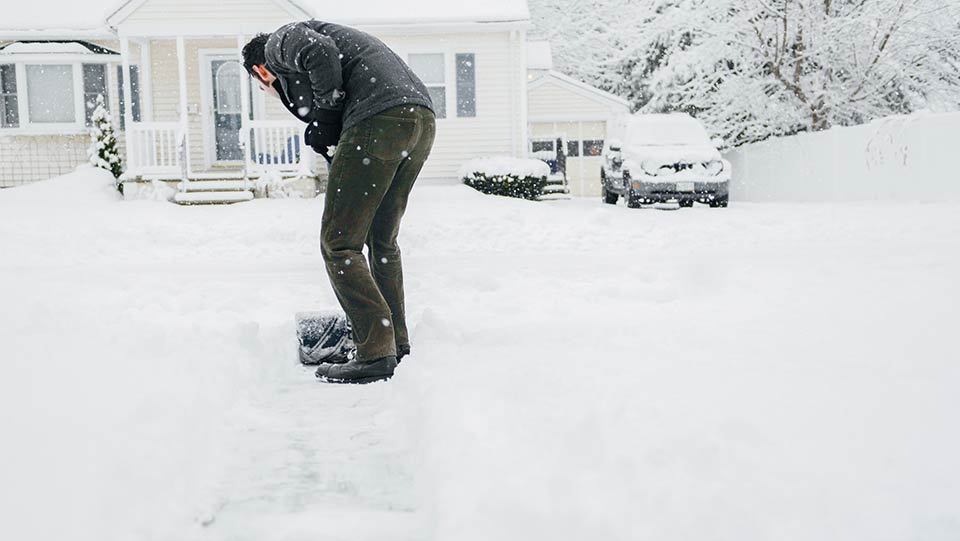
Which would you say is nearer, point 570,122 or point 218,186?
point 218,186

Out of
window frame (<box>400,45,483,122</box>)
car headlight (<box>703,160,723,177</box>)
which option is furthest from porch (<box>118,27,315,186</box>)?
car headlight (<box>703,160,723,177</box>)

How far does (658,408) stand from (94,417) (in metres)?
1.82

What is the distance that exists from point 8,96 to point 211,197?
624 centimetres

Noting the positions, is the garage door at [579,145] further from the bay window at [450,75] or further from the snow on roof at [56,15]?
the snow on roof at [56,15]

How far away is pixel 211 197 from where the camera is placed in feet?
53.1

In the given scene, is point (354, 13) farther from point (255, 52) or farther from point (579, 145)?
point (255, 52)

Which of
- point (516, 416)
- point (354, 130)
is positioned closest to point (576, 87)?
point (354, 130)

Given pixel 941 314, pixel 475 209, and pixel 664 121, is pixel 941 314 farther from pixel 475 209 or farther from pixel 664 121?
pixel 664 121

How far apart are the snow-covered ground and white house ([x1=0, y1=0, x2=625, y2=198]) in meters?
12.3

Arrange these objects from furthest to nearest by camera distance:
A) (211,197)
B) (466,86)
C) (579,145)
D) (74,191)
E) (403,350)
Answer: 1. (579,145)
2. (466,86)
3. (74,191)
4. (211,197)
5. (403,350)

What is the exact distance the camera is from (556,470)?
8.13 feet

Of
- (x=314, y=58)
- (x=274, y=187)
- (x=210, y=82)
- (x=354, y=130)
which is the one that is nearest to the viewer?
(x=314, y=58)

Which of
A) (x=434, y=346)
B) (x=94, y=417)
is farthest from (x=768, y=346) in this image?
(x=94, y=417)

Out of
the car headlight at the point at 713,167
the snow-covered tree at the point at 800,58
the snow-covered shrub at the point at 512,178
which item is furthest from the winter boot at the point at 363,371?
the snow-covered tree at the point at 800,58
